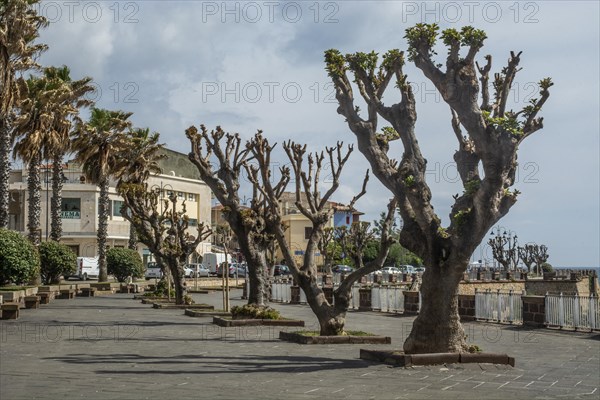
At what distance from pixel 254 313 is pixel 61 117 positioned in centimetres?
2110

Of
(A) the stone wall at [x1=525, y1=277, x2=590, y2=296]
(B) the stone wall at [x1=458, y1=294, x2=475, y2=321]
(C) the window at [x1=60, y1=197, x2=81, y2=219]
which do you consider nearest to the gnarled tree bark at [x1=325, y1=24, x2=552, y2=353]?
(B) the stone wall at [x1=458, y1=294, x2=475, y2=321]

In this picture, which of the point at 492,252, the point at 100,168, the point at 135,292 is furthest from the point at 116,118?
the point at 492,252

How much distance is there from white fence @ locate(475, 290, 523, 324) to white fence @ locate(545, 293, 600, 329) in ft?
4.19

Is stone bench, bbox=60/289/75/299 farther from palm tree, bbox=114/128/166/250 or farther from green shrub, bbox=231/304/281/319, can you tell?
green shrub, bbox=231/304/281/319

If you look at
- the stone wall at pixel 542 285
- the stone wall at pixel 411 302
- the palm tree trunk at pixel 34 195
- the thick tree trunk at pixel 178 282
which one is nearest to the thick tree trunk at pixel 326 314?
the stone wall at pixel 411 302

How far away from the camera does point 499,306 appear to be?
25.2m

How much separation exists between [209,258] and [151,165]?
26474 mm

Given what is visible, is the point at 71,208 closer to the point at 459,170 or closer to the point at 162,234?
the point at 162,234

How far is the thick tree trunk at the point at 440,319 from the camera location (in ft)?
46.2

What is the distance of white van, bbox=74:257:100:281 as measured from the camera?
207ft

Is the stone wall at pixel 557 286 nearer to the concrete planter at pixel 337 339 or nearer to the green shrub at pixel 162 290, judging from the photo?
the green shrub at pixel 162 290

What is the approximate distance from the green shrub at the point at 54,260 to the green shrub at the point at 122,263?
Answer: 982cm

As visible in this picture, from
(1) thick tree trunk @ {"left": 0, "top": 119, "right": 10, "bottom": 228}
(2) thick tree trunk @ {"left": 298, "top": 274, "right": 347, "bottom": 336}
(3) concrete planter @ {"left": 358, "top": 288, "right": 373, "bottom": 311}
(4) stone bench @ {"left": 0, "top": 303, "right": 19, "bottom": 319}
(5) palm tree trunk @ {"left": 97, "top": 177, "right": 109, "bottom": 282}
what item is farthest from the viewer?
(5) palm tree trunk @ {"left": 97, "top": 177, "right": 109, "bottom": 282}

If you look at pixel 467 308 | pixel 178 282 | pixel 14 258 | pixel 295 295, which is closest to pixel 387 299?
pixel 467 308
